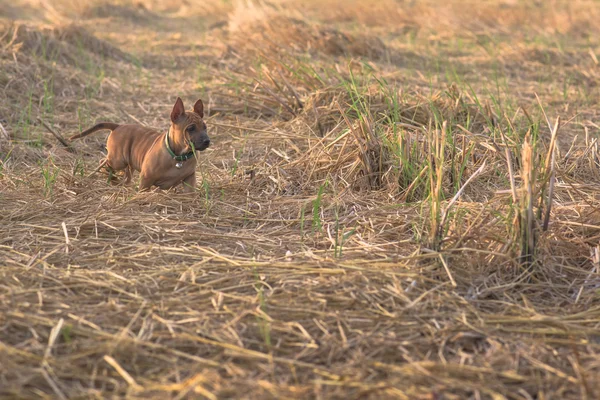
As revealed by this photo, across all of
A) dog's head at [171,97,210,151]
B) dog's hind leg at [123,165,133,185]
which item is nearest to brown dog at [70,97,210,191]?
dog's head at [171,97,210,151]

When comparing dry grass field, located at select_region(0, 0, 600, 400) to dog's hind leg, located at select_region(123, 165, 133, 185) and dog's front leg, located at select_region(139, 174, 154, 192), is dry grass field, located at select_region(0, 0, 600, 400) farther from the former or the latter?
dog's hind leg, located at select_region(123, 165, 133, 185)

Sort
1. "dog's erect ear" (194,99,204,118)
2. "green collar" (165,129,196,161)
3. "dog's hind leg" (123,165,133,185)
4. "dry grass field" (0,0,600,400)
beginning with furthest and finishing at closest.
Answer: "dog's hind leg" (123,165,133,185) < "dog's erect ear" (194,99,204,118) < "green collar" (165,129,196,161) < "dry grass field" (0,0,600,400)

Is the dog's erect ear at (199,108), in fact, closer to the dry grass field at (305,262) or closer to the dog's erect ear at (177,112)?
the dog's erect ear at (177,112)

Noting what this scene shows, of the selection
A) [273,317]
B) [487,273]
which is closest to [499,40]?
[487,273]

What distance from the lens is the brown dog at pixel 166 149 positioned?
4.66 meters

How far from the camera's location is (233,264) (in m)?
3.66

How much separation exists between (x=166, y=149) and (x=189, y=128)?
0.77ft

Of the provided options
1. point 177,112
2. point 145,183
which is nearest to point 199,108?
point 177,112

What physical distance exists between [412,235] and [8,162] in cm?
318

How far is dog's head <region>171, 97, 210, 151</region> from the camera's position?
4.63m

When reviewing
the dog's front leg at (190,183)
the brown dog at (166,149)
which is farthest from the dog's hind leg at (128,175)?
the dog's front leg at (190,183)

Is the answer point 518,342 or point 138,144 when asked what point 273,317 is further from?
point 138,144

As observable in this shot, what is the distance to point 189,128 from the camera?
4.65 m

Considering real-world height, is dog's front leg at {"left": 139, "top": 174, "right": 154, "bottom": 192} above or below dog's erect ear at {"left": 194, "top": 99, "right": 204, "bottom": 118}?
below
